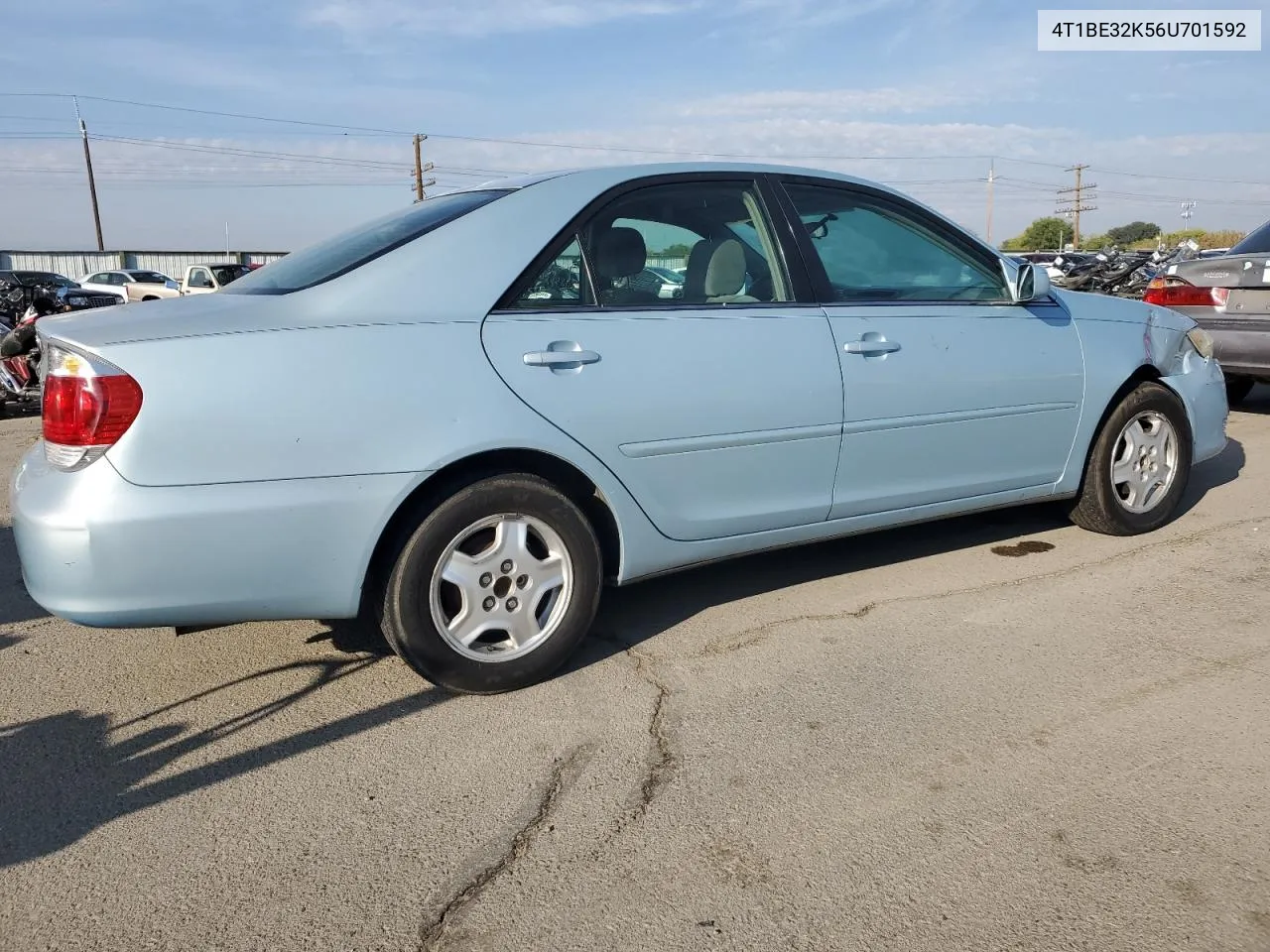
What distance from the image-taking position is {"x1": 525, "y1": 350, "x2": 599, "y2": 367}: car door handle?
3.02m

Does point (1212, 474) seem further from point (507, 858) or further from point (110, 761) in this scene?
point (110, 761)

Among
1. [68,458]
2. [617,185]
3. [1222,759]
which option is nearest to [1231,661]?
[1222,759]

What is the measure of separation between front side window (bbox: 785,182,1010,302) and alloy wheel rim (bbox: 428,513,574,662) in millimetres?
1431

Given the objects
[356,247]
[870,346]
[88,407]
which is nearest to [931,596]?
[870,346]

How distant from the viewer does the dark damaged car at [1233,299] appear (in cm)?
685

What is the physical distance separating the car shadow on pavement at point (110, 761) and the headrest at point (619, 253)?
1.44 metres

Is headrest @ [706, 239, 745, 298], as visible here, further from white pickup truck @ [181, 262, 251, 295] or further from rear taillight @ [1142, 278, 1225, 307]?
white pickup truck @ [181, 262, 251, 295]

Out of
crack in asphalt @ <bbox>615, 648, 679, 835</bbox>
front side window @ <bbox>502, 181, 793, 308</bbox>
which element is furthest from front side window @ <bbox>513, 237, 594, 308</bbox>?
crack in asphalt @ <bbox>615, 648, 679, 835</bbox>

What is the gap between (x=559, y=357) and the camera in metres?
3.05

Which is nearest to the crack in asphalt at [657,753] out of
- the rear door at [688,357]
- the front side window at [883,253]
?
the rear door at [688,357]

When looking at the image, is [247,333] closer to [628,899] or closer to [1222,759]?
[628,899]

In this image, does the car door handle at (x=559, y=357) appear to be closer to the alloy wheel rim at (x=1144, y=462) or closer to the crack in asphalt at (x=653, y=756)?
the crack in asphalt at (x=653, y=756)

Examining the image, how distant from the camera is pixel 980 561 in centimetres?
439

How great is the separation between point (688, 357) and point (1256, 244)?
6.09m
